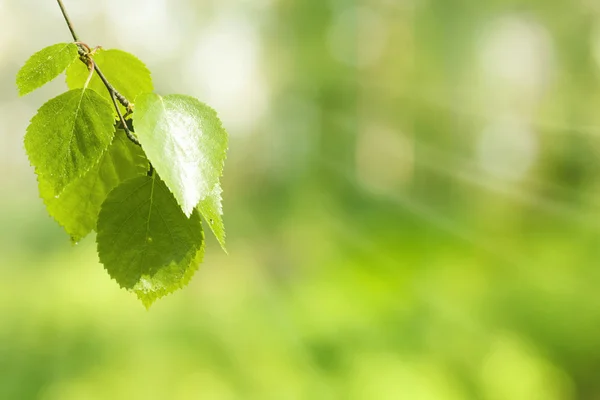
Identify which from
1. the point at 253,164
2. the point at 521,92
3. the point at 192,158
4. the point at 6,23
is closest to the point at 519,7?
the point at 521,92

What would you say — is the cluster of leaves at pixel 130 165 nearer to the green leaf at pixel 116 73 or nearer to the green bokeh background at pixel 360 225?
the green leaf at pixel 116 73

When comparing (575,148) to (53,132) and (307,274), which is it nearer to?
(307,274)

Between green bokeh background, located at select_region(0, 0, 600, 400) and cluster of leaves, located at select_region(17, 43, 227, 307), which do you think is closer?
cluster of leaves, located at select_region(17, 43, 227, 307)

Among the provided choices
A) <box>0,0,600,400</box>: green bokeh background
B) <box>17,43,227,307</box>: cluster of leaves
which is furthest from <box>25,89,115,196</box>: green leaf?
<box>0,0,600,400</box>: green bokeh background

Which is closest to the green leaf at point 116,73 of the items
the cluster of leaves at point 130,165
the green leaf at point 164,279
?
the cluster of leaves at point 130,165

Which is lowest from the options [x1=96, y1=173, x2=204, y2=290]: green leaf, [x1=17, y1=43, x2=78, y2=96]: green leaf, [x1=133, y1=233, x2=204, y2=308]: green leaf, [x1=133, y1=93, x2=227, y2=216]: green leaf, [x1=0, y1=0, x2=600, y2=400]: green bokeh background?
[x1=0, y1=0, x2=600, y2=400]: green bokeh background

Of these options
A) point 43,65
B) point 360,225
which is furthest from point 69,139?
point 360,225

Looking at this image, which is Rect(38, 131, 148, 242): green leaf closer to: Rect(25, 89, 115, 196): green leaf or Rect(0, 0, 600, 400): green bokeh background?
Rect(25, 89, 115, 196): green leaf

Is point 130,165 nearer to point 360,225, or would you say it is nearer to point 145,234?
point 145,234
